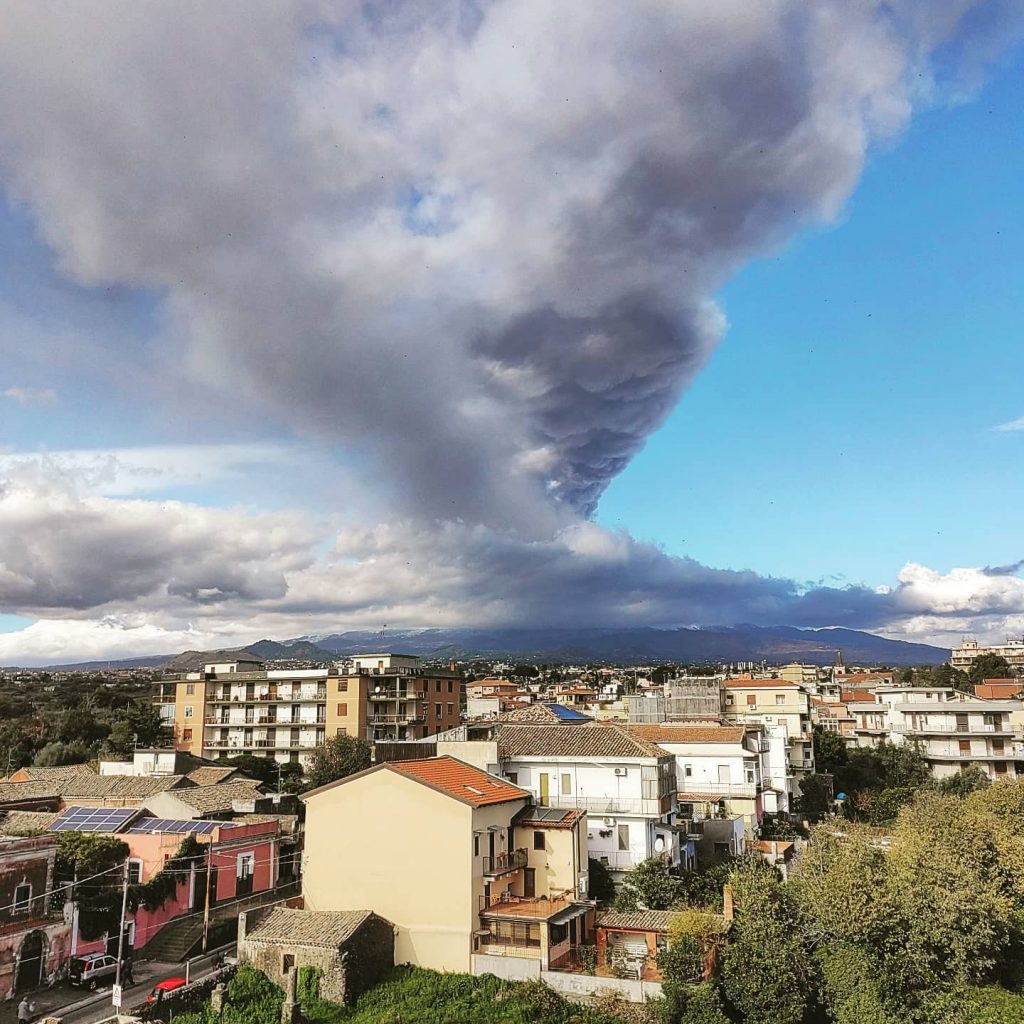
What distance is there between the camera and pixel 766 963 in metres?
26.4

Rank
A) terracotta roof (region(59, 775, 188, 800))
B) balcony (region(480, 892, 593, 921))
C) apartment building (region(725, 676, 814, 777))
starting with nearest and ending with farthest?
balcony (region(480, 892, 593, 921)) → terracotta roof (region(59, 775, 188, 800)) → apartment building (region(725, 676, 814, 777))

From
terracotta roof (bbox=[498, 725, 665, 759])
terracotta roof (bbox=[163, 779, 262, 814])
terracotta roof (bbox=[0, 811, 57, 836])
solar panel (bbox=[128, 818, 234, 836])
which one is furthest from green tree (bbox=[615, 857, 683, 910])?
terracotta roof (bbox=[0, 811, 57, 836])

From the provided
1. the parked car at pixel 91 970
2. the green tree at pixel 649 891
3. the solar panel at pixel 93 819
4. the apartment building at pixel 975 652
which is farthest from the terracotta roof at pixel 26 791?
the apartment building at pixel 975 652

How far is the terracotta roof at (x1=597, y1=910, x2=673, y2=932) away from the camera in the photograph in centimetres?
2822

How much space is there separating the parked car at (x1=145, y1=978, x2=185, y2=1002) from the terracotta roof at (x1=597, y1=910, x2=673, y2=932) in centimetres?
1336

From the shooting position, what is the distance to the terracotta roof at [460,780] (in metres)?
30.6

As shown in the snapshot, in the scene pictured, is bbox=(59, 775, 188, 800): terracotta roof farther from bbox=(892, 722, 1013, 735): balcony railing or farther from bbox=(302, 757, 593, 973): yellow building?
bbox=(892, 722, 1013, 735): balcony railing

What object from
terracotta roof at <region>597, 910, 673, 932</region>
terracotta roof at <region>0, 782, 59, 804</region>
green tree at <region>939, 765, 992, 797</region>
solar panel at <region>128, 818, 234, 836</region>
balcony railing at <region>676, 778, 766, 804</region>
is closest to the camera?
terracotta roof at <region>597, 910, 673, 932</region>

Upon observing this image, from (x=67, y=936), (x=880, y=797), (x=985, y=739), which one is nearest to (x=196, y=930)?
(x=67, y=936)

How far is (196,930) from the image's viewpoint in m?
32.2

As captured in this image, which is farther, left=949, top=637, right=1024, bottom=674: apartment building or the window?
left=949, top=637, right=1024, bottom=674: apartment building

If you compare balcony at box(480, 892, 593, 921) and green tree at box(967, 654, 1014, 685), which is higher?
green tree at box(967, 654, 1014, 685)

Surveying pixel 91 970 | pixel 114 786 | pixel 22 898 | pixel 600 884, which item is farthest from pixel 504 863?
pixel 114 786

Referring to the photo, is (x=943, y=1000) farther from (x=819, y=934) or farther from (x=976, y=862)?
(x=976, y=862)
